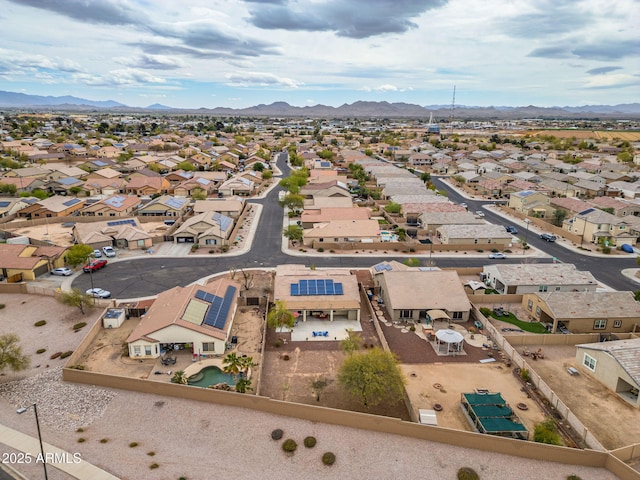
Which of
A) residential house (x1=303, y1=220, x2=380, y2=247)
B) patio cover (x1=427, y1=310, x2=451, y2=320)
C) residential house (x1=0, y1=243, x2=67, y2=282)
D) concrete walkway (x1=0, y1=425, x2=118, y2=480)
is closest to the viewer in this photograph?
concrete walkway (x1=0, y1=425, x2=118, y2=480)

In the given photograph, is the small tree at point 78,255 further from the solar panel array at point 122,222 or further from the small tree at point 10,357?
the small tree at point 10,357

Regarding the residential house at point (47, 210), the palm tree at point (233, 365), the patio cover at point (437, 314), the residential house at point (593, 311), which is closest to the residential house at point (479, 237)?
the residential house at point (593, 311)

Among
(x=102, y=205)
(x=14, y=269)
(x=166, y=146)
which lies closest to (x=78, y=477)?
(x=14, y=269)

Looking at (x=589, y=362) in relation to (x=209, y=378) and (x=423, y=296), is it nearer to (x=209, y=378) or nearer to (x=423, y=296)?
(x=423, y=296)

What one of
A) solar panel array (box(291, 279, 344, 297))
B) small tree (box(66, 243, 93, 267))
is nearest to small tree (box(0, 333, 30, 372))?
small tree (box(66, 243, 93, 267))

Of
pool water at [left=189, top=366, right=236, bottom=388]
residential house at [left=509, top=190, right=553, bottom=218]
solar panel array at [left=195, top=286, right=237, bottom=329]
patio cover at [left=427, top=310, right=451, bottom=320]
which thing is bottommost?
pool water at [left=189, top=366, right=236, bottom=388]

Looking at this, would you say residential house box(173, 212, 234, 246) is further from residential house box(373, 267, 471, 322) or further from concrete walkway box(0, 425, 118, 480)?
concrete walkway box(0, 425, 118, 480)
